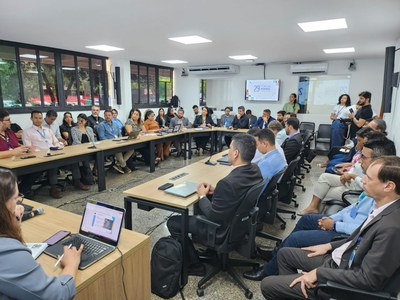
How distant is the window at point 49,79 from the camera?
5318 mm

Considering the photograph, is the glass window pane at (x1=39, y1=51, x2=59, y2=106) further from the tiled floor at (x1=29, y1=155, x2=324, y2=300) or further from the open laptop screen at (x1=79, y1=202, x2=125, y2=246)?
the open laptop screen at (x1=79, y1=202, x2=125, y2=246)

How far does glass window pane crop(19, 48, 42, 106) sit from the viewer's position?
18.2 ft

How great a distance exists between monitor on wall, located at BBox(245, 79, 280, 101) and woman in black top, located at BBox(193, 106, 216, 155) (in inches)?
73.5

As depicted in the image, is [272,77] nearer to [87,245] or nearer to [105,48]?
[105,48]

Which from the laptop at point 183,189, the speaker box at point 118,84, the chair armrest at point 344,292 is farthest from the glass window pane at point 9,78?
the chair armrest at point 344,292

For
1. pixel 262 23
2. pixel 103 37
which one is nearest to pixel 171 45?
pixel 103 37

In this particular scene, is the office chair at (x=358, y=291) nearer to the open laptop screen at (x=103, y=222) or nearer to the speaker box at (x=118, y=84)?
the open laptop screen at (x=103, y=222)

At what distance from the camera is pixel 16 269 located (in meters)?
0.88

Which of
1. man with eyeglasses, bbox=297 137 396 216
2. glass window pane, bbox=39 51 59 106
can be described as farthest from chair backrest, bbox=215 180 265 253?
glass window pane, bbox=39 51 59 106

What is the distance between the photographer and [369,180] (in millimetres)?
1339

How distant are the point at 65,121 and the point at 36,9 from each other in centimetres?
277

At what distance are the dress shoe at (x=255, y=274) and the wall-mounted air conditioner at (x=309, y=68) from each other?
6718 millimetres

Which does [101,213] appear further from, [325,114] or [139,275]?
[325,114]

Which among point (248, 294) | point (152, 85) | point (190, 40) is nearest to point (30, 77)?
point (190, 40)
